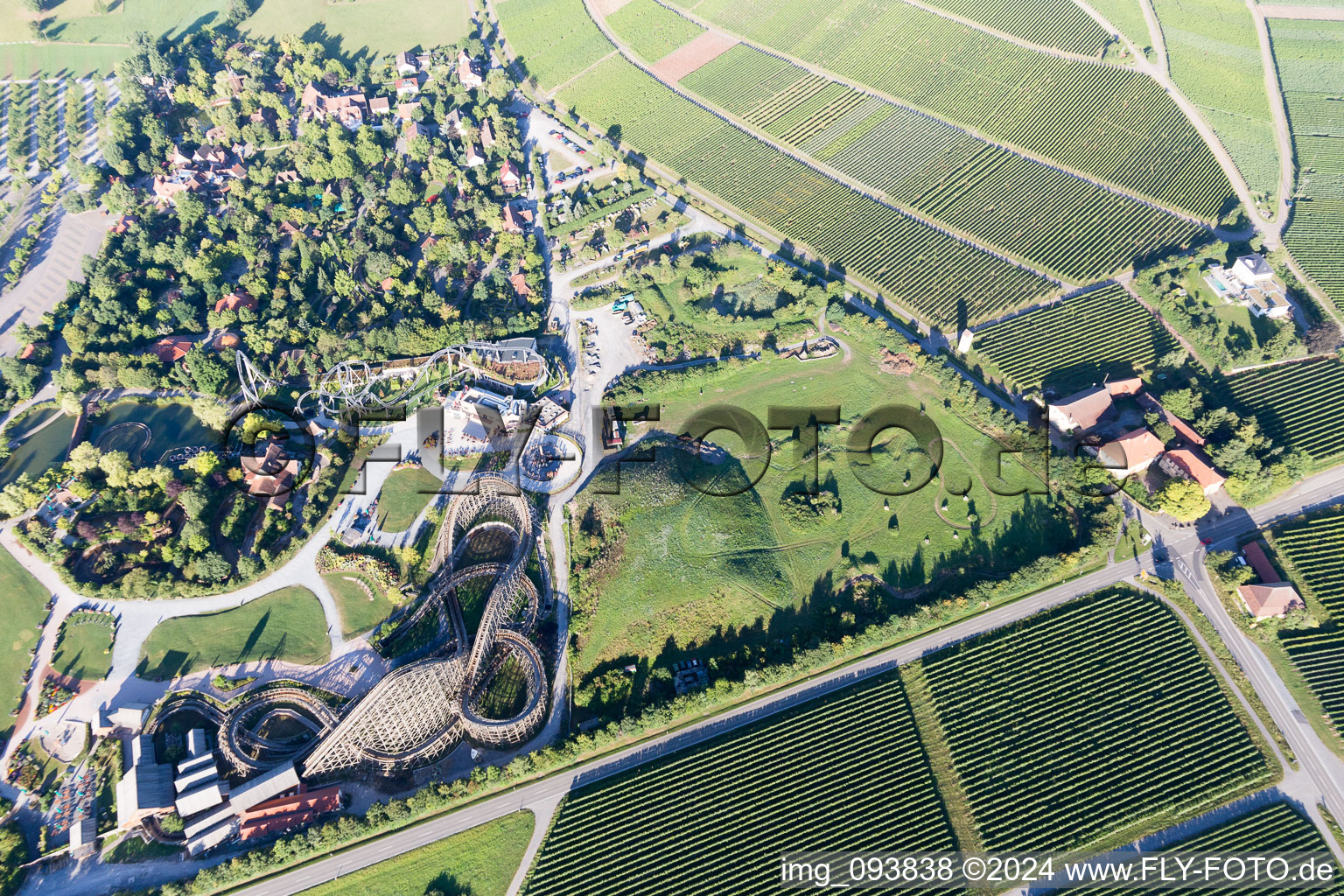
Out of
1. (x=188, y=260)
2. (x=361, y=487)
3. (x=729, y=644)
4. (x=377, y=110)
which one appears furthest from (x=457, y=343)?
(x=377, y=110)

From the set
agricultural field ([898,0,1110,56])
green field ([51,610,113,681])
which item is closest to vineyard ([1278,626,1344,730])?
agricultural field ([898,0,1110,56])

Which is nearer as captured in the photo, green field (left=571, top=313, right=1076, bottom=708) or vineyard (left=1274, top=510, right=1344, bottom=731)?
vineyard (left=1274, top=510, right=1344, bottom=731)

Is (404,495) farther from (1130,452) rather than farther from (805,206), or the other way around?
(1130,452)

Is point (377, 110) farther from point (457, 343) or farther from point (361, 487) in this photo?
point (361, 487)

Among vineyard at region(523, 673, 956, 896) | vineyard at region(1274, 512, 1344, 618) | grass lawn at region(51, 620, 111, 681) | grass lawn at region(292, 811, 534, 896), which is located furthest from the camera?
grass lawn at region(51, 620, 111, 681)

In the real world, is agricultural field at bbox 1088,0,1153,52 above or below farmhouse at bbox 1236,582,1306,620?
above

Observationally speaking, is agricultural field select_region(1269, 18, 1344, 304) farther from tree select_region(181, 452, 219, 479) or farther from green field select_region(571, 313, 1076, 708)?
tree select_region(181, 452, 219, 479)

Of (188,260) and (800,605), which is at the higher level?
(188,260)
